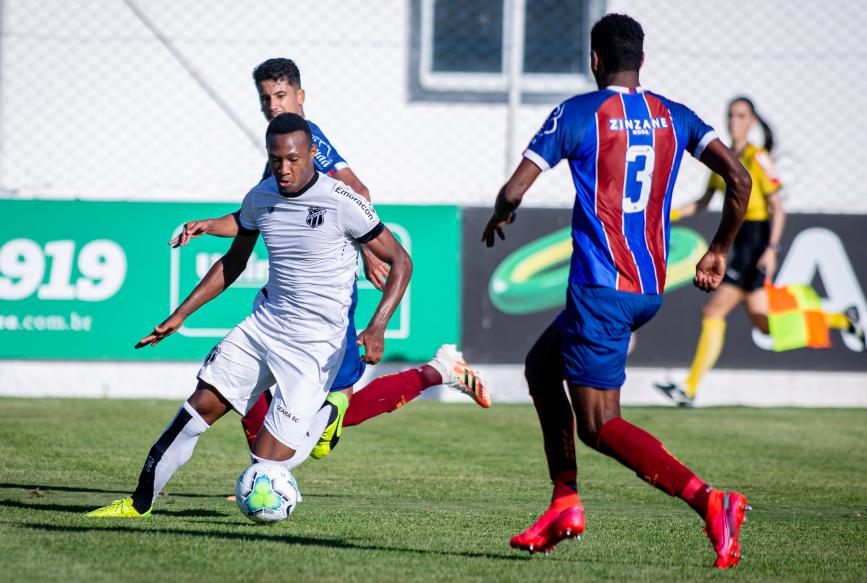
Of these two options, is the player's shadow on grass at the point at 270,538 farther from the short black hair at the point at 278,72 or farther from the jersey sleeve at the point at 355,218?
the short black hair at the point at 278,72

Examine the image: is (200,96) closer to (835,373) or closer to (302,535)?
(835,373)

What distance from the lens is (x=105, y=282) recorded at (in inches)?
434

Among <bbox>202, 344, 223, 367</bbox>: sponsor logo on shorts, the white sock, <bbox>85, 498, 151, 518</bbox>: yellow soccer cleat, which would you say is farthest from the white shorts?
<bbox>85, 498, 151, 518</bbox>: yellow soccer cleat

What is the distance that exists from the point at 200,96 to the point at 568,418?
32.9 feet

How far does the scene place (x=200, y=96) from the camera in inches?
570

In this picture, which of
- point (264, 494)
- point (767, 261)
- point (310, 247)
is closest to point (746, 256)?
point (767, 261)

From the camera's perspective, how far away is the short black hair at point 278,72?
654 cm

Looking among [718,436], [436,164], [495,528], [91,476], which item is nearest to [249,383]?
[495,528]

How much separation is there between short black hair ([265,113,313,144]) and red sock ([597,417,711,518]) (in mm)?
1745

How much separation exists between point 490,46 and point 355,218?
1008 cm

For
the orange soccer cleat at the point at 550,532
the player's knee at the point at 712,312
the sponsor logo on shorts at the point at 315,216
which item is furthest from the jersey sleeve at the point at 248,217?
the player's knee at the point at 712,312

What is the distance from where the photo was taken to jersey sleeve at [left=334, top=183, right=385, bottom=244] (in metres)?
5.64

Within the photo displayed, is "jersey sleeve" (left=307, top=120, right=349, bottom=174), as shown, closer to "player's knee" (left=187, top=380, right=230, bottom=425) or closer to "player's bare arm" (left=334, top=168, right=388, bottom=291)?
"player's bare arm" (left=334, top=168, right=388, bottom=291)

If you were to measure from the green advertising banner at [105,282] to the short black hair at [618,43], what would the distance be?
6.06 m
